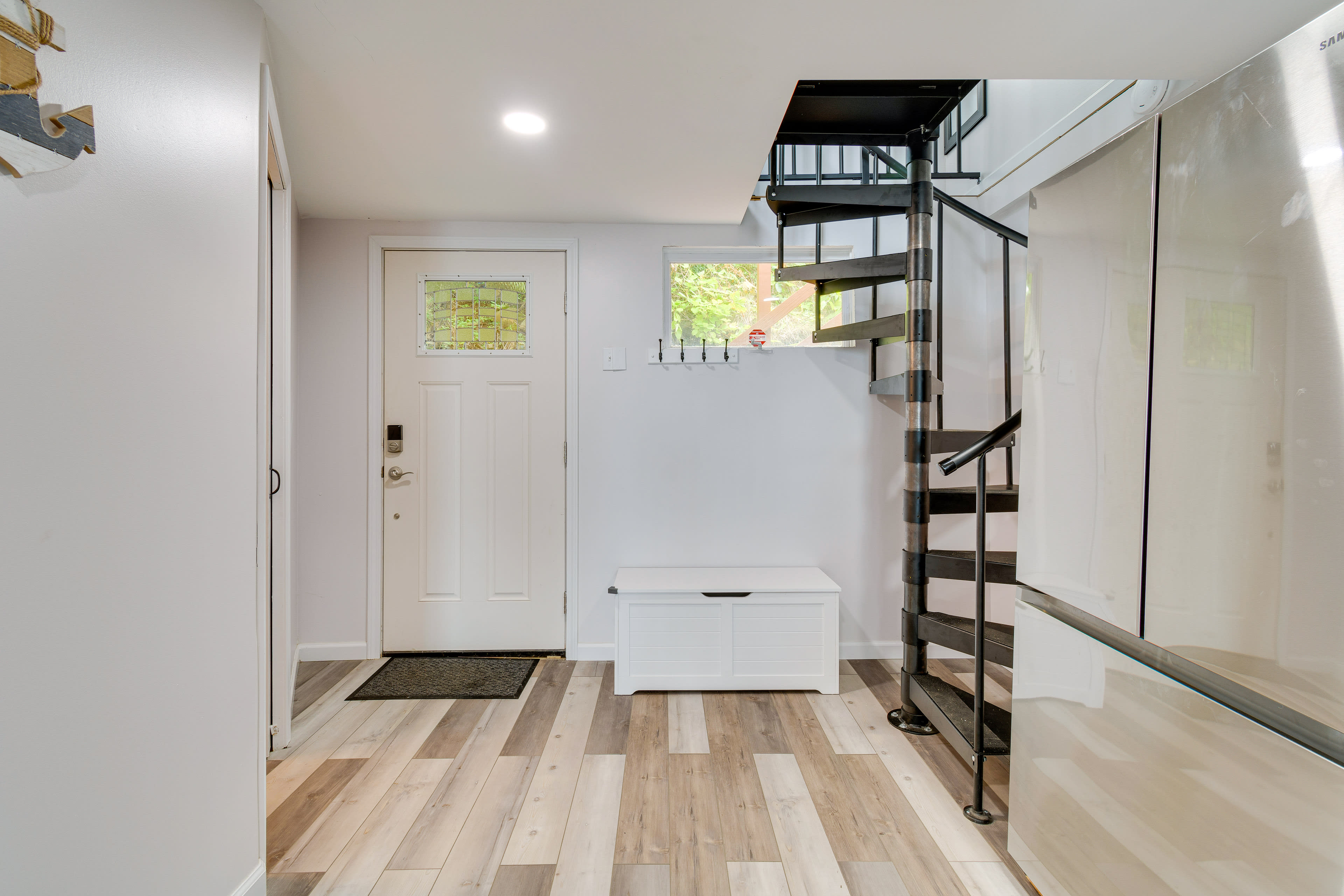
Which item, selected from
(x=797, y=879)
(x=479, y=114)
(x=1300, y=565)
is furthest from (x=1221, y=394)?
(x=479, y=114)

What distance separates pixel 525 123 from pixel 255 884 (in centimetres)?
228

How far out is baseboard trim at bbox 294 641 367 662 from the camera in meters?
3.05

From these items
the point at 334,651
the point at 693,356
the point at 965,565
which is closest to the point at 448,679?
the point at 334,651

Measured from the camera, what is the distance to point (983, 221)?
255 cm

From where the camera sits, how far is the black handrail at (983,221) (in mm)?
2516

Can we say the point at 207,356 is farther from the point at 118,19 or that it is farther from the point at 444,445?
the point at 444,445

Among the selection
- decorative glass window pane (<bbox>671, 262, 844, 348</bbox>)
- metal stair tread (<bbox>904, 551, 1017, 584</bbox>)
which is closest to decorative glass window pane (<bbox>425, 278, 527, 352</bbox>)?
decorative glass window pane (<bbox>671, 262, 844, 348</bbox>)

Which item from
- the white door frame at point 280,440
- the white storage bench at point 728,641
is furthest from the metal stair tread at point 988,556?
the white door frame at point 280,440

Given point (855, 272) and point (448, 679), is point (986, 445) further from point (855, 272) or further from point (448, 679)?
point (448, 679)

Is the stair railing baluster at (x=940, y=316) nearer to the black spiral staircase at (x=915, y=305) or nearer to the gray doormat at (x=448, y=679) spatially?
the black spiral staircase at (x=915, y=305)

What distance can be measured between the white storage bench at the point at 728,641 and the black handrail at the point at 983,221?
1655 mm

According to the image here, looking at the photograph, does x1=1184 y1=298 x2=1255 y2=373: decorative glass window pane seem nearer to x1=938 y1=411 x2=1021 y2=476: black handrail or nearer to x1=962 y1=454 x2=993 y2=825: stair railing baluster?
x1=938 y1=411 x2=1021 y2=476: black handrail

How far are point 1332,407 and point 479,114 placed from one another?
2180 mm

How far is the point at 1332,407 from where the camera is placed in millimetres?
809
